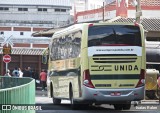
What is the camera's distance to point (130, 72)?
20.8 metres

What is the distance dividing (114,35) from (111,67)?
3.81 ft

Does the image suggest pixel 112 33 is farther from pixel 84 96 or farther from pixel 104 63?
pixel 84 96

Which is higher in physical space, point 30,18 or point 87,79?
point 30,18

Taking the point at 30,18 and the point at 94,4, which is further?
the point at 94,4

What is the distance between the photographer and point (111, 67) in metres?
20.7

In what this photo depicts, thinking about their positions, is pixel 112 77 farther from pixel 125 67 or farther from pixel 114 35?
pixel 114 35

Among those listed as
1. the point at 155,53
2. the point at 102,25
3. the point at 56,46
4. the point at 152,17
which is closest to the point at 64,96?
the point at 56,46

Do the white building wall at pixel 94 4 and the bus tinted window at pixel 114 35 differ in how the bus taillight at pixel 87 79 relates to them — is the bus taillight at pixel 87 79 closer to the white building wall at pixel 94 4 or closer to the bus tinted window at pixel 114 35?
the bus tinted window at pixel 114 35

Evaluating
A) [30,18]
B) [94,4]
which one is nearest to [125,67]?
→ [30,18]

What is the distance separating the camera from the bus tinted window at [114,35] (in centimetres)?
2080

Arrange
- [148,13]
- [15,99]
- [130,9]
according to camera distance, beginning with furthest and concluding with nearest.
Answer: [130,9]
[148,13]
[15,99]

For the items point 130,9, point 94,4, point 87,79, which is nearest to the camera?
point 87,79

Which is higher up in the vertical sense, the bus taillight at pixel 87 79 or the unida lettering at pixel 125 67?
the unida lettering at pixel 125 67

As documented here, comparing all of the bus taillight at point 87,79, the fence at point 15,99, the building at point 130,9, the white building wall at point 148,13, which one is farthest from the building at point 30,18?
the fence at point 15,99
